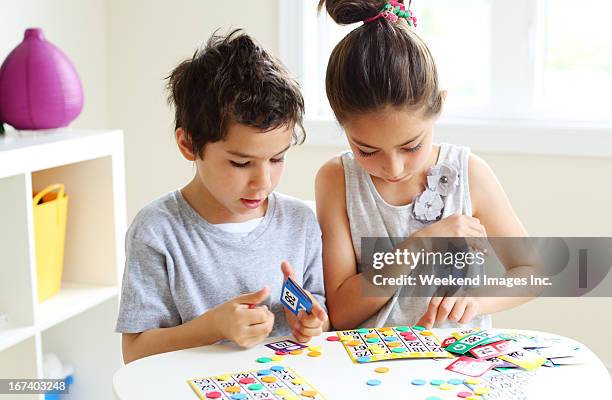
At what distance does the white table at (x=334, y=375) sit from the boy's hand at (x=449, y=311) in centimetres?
18

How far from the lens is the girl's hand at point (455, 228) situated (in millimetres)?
1510

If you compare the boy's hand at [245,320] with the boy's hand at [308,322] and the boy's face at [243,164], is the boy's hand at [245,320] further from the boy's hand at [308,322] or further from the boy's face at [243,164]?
the boy's face at [243,164]

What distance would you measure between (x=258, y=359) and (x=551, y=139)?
154cm

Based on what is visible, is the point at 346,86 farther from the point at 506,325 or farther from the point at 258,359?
the point at 506,325

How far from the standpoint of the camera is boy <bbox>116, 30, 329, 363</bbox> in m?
1.38

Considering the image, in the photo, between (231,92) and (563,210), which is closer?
(231,92)

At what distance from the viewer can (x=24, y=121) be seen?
2098 millimetres

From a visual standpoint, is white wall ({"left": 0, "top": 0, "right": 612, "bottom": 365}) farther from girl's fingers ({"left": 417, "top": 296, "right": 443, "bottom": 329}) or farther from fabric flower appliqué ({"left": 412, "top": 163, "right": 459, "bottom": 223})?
girl's fingers ({"left": 417, "top": 296, "right": 443, "bottom": 329})

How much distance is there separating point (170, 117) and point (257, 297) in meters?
1.75

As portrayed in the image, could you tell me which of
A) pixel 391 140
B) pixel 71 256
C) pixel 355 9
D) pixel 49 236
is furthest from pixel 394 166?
pixel 71 256

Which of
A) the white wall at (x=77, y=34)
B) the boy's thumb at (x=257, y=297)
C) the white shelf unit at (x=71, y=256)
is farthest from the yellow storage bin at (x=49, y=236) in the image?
the boy's thumb at (x=257, y=297)

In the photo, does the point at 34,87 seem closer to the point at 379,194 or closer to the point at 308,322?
the point at 379,194

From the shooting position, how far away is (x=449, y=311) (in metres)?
1.44

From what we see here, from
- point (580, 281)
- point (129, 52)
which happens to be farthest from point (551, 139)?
point (129, 52)
